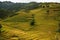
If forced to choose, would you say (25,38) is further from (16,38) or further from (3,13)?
(3,13)

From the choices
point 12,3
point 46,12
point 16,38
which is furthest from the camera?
point 12,3

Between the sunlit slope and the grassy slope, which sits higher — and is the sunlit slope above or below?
below

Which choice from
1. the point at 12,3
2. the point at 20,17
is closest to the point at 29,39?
the point at 20,17

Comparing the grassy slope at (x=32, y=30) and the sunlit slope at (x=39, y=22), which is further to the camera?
the sunlit slope at (x=39, y=22)

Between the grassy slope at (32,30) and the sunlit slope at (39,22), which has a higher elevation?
the grassy slope at (32,30)

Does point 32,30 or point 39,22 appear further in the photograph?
point 39,22

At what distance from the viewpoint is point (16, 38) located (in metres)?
31.5

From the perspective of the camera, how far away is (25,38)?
33531 mm

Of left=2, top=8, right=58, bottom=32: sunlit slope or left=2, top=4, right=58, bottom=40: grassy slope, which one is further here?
left=2, top=8, right=58, bottom=32: sunlit slope

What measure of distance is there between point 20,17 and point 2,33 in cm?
2711

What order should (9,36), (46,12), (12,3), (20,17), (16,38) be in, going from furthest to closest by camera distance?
(12,3) < (46,12) < (20,17) < (9,36) < (16,38)

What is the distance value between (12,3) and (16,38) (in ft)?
248

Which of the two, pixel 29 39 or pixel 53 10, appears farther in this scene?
pixel 53 10

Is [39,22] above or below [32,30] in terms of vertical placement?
below
